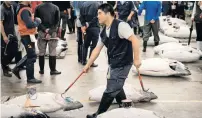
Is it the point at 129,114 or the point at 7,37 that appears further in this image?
the point at 7,37

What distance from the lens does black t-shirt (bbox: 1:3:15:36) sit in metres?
10.0

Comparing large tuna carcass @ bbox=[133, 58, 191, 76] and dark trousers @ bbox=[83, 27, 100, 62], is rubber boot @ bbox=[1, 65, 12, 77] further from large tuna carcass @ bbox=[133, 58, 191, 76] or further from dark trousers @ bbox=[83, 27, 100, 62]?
large tuna carcass @ bbox=[133, 58, 191, 76]

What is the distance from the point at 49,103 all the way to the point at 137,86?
9.83 feet

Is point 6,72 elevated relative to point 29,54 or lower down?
lower down

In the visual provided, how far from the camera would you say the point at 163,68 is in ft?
33.8

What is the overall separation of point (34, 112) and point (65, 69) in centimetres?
506

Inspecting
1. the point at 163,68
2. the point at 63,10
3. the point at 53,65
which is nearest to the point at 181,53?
the point at 163,68

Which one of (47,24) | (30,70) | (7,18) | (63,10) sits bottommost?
(30,70)

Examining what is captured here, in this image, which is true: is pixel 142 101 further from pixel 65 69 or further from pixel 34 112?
pixel 65 69

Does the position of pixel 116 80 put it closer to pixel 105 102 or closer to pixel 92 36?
pixel 105 102

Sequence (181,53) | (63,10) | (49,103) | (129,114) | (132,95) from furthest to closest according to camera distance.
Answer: (63,10) → (181,53) → (132,95) → (49,103) → (129,114)

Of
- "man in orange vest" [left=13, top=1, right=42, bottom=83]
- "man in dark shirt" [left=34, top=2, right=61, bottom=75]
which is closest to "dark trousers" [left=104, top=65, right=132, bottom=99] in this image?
"man in orange vest" [left=13, top=1, right=42, bottom=83]

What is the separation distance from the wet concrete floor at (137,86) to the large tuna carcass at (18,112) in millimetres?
927

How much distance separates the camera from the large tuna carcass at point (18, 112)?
20.7ft
